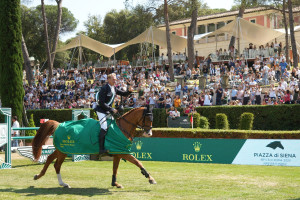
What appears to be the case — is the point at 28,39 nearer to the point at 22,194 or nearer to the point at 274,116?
the point at 274,116

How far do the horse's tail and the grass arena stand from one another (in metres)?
0.78

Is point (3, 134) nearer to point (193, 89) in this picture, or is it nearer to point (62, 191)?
point (62, 191)

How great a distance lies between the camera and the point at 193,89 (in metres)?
27.9

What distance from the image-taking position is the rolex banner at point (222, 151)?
14227mm

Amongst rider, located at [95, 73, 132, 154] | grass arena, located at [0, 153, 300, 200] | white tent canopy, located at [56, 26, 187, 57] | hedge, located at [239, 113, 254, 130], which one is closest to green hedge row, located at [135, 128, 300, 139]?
grass arena, located at [0, 153, 300, 200]

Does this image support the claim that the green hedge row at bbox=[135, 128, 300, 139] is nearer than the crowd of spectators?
Yes

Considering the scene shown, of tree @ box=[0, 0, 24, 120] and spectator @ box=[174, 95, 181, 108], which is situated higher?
tree @ box=[0, 0, 24, 120]

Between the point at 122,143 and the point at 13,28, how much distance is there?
53.6 ft

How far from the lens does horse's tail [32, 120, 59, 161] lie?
34.3 ft

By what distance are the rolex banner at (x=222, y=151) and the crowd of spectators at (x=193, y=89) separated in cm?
774

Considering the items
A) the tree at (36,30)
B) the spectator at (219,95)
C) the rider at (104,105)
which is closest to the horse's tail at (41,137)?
the rider at (104,105)

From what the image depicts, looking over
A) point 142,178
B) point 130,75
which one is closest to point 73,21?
point 130,75

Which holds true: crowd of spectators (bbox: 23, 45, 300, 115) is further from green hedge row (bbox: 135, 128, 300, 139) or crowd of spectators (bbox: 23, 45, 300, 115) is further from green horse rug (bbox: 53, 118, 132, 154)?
green horse rug (bbox: 53, 118, 132, 154)

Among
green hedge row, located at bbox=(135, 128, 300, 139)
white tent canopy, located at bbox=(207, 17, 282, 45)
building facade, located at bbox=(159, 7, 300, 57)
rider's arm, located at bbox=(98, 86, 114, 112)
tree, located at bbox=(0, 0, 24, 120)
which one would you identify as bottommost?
green hedge row, located at bbox=(135, 128, 300, 139)
